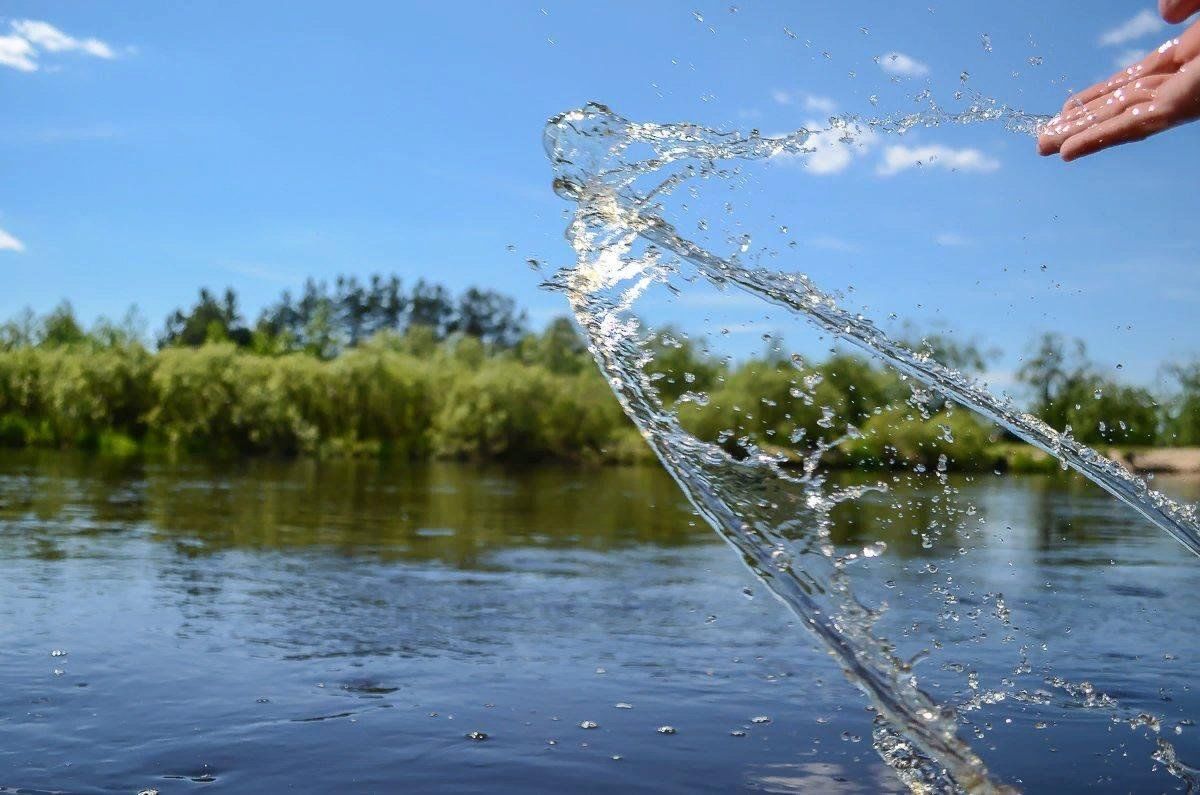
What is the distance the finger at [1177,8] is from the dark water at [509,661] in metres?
3.26

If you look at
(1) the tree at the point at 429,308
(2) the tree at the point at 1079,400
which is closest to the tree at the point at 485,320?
(1) the tree at the point at 429,308

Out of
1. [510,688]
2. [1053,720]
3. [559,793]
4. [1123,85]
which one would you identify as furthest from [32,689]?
[1123,85]

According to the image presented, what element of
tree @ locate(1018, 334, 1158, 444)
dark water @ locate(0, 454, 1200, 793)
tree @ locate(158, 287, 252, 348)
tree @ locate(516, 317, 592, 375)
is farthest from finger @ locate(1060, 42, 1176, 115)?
tree @ locate(158, 287, 252, 348)

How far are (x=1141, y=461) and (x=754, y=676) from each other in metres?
42.1

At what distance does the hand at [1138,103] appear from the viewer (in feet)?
9.52

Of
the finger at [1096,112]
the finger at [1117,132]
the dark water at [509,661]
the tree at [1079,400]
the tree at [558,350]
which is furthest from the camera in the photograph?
the tree at [558,350]

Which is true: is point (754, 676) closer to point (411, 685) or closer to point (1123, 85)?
point (411, 685)

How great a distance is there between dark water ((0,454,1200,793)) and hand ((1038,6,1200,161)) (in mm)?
2810

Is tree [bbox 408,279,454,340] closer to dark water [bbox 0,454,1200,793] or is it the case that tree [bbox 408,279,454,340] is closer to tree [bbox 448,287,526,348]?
tree [bbox 448,287,526,348]

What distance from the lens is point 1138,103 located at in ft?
10.3

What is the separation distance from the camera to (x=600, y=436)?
5272cm

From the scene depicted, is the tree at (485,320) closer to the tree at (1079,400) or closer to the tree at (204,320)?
the tree at (204,320)

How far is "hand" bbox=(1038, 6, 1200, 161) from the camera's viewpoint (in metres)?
2.90

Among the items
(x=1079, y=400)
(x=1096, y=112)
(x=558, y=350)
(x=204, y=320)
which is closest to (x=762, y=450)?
(x=1096, y=112)
